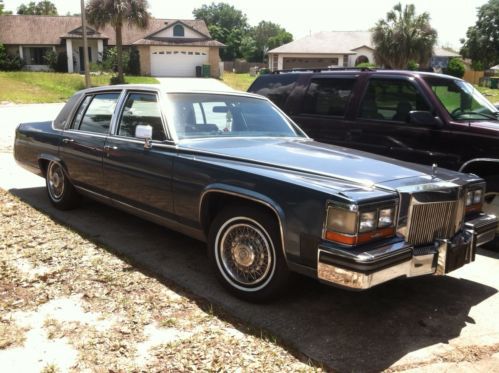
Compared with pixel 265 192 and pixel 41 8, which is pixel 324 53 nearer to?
pixel 265 192

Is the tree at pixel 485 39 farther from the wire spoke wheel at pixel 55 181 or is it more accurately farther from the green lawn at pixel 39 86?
the wire spoke wheel at pixel 55 181

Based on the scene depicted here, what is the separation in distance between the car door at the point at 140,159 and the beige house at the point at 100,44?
45.6m

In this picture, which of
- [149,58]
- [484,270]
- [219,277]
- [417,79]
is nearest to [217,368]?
[219,277]

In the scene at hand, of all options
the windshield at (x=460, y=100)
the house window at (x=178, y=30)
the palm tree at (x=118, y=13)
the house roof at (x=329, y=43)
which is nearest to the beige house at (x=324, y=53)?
the house roof at (x=329, y=43)

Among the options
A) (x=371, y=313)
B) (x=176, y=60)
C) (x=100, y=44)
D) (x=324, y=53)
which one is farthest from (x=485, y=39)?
(x=371, y=313)

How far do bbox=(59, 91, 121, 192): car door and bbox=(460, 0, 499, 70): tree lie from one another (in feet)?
234

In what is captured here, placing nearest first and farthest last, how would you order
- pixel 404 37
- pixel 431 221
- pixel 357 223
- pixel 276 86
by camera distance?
1. pixel 357 223
2. pixel 431 221
3. pixel 276 86
4. pixel 404 37

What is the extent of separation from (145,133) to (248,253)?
1483 millimetres

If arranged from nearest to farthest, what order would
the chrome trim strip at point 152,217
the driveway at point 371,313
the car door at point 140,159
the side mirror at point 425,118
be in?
the driveway at point 371,313, the chrome trim strip at point 152,217, the car door at point 140,159, the side mirror at point 425,118

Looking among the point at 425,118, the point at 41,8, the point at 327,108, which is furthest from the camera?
the point at 41,8

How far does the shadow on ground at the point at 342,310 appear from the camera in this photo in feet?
11.1

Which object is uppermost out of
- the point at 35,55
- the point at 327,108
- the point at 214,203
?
the point at 35,55

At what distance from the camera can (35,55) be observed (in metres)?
49.7

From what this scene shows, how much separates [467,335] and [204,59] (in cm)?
4912
